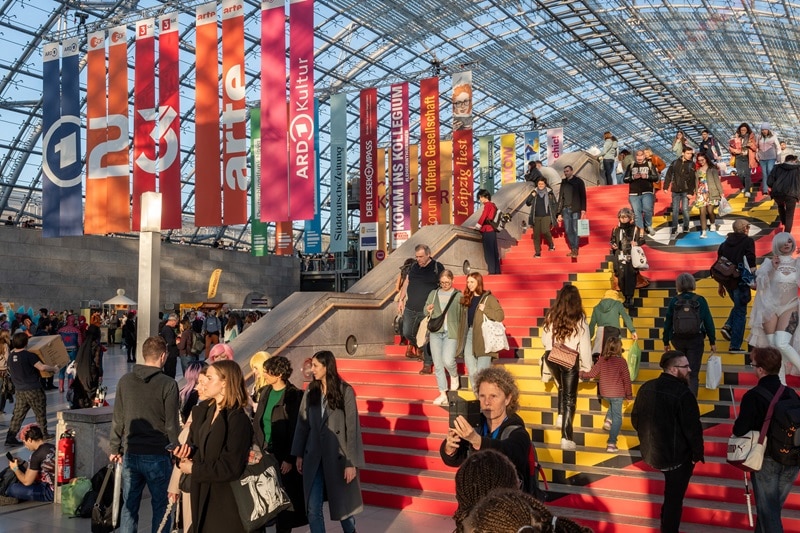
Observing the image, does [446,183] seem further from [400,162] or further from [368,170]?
[368,170]

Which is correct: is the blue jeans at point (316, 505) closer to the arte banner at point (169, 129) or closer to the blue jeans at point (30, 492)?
the blue jeans at point (30, 492)

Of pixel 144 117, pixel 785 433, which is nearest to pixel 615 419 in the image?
pixel 785 433

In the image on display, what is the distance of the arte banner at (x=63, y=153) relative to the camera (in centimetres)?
1669

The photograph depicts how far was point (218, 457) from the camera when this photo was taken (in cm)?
421

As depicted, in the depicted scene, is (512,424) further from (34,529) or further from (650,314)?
(650,314)

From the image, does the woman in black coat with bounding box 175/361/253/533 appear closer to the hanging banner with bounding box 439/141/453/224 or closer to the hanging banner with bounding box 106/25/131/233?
the hanging banner with bounding box 106/25/131/233

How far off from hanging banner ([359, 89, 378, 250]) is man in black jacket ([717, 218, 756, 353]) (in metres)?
16.4

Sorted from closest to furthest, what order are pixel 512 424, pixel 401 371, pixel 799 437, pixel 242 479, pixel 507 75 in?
1. pixel 512 424
2. pixel 242 479
3. pixel 799 437
4. pixel 401 371
5. pixel 507 75

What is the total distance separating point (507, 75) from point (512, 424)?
42118mm

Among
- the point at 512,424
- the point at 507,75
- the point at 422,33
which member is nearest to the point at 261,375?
the point at 512,424

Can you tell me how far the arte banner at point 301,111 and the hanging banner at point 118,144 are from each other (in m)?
3.99

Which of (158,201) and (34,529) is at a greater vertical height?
(158,201)

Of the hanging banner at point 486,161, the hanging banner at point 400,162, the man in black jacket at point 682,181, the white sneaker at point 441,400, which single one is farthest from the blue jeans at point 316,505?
the hanging banner at point 486,161

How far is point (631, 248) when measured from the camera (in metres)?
10.9
